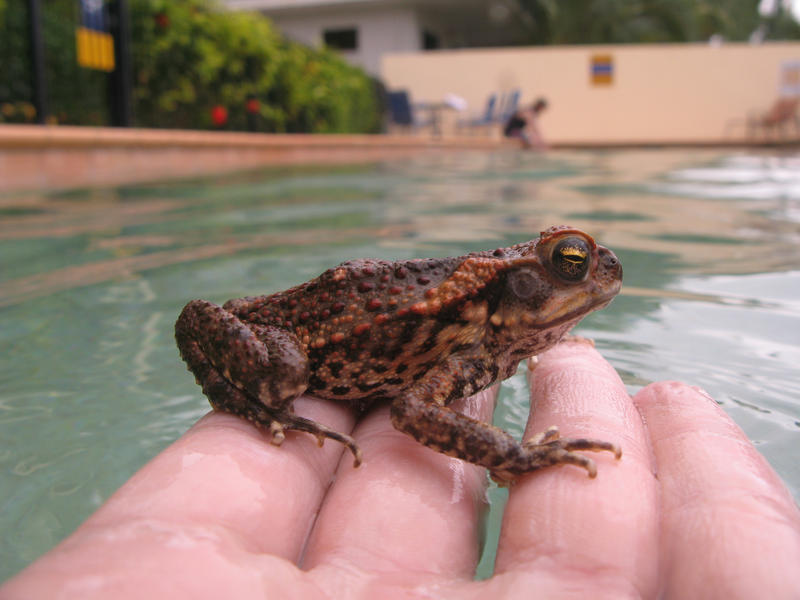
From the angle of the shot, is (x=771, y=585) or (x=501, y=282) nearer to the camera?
(x=771, y=585)

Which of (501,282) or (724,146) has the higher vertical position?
(724,146)

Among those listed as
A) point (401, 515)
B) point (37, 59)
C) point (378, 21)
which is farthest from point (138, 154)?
point (378, 21)

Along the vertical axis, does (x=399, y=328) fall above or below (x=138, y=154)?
below

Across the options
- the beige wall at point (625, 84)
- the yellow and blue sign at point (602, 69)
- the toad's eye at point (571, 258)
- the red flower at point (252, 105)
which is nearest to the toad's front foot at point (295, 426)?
the toad's eye at point (571, 258)

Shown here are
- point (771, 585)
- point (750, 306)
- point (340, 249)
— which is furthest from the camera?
point (340, 249)

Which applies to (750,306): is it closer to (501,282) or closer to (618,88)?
(501,282)

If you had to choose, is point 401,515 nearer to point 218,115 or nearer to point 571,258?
point 571,258

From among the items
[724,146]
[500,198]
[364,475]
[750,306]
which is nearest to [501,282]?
[364,475]

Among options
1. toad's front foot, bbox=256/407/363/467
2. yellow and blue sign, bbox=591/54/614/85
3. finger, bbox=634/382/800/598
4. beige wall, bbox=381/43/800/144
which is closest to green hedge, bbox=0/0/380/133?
toad's front foot, bbox=256/407/363/467
